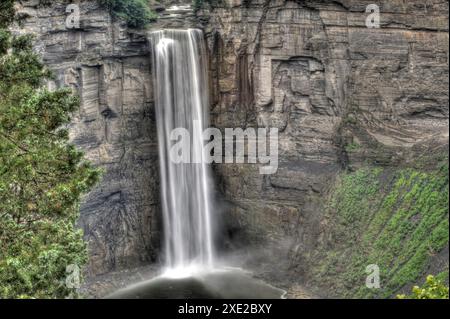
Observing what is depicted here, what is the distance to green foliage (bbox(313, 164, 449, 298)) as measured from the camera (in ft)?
108

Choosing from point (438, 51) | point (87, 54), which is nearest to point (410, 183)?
point (438, 51)

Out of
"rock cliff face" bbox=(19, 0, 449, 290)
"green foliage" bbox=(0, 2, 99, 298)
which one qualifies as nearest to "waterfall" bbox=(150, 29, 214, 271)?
"rock cliff face" bbox=(19, 0, 449, 290)

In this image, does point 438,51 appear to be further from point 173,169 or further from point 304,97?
point 173,169

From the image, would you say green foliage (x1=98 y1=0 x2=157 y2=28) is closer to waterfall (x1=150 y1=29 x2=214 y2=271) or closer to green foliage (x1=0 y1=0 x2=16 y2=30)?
waterfall (x1=150 y1=29 x2=214 y2=271)

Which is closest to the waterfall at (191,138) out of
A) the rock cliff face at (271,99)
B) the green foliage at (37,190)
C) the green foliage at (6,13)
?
the rock cliff face at (271,99)

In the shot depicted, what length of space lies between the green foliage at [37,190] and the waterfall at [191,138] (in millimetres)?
23144

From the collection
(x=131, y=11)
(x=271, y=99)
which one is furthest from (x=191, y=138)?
(x=131, y=11)

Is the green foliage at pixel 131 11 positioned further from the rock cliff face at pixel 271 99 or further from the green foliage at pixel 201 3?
the green foliage at pixel 201 3

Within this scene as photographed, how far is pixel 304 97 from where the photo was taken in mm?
42000

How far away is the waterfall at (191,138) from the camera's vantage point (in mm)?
41719

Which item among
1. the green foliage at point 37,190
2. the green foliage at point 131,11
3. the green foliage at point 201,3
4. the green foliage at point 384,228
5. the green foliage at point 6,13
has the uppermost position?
the green foliage at point 201,3

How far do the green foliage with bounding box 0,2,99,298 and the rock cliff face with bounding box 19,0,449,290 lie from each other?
20685mm

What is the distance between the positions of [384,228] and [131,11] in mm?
21015

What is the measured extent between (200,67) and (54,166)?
2636cm
